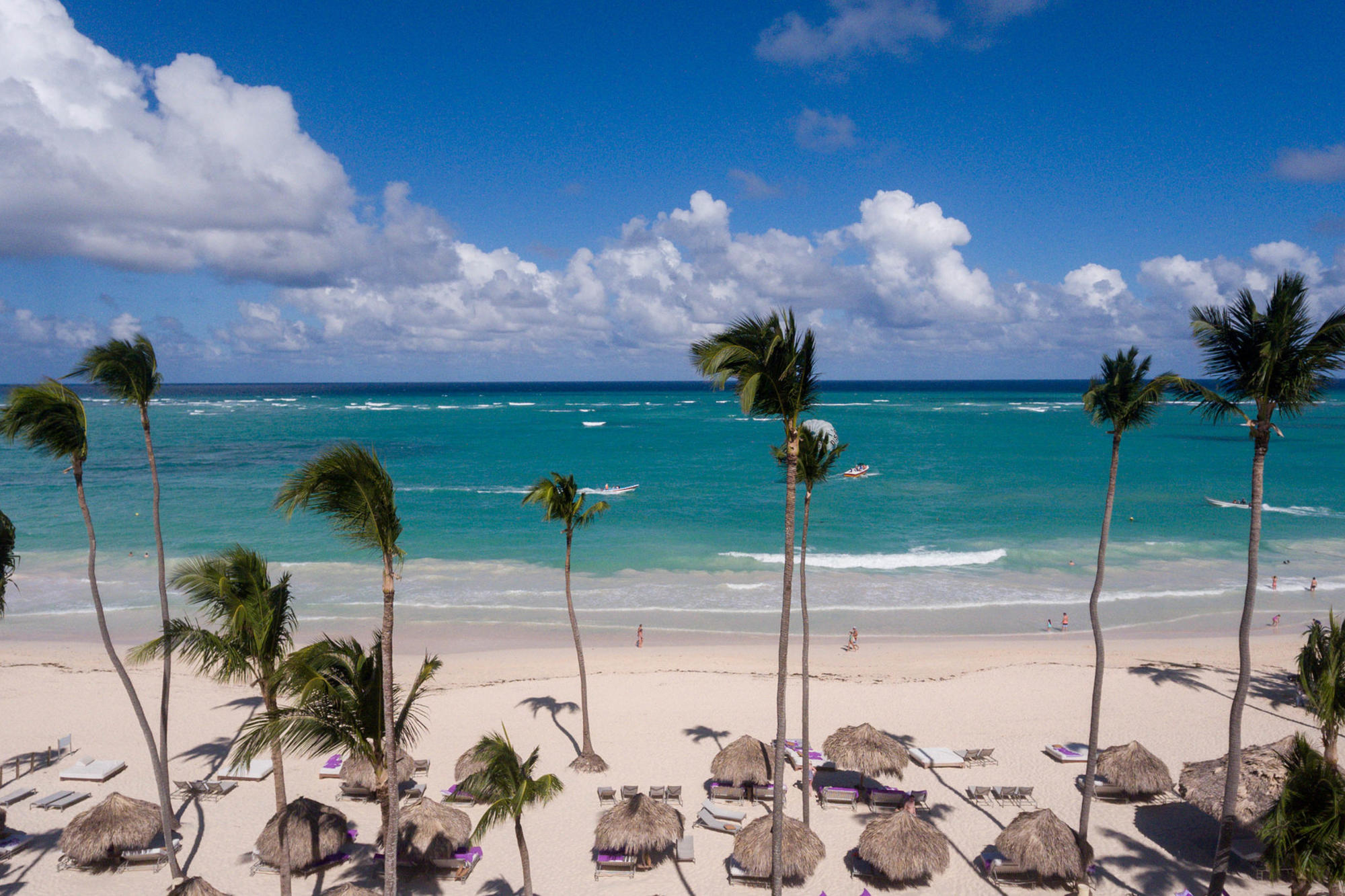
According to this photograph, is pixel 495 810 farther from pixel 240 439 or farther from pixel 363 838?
pixel 240 439

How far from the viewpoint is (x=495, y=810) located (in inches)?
362

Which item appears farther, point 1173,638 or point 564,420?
point 564,420

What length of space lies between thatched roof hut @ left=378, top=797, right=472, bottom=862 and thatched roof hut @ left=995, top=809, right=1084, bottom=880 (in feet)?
29.7

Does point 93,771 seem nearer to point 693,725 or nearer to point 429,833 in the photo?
point 429,833

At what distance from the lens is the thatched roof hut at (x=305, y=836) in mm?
12195

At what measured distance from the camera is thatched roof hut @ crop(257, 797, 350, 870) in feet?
40.0

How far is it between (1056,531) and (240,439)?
81.8m

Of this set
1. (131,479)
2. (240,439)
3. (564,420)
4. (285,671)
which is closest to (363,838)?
(285,671)

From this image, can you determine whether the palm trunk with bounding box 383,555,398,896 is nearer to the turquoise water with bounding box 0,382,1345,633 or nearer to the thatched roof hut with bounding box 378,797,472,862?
the thatched roof hut with bounding box 378,797,472,862

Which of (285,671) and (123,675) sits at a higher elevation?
(285,671)

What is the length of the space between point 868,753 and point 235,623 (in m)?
11.4

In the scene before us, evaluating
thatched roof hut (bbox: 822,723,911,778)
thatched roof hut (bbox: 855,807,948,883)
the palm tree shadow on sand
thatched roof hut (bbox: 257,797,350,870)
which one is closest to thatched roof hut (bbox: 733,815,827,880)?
thatched roof hut (bbox: 855,807,948,883)

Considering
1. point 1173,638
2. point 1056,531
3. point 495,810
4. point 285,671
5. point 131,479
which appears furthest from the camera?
point 131,479

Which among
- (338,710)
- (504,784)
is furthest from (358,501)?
(504,784)
